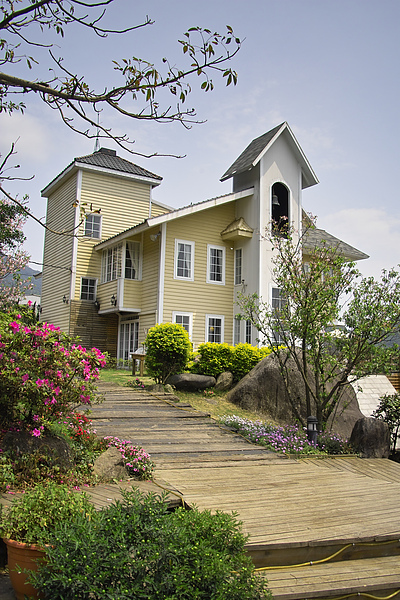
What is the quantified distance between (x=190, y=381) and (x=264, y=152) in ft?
33.6

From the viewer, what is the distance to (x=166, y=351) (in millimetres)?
12828

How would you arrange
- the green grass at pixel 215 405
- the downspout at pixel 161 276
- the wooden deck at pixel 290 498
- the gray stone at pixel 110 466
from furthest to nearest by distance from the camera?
the downspout at pixel 161 276 < the green grass at pixel 215 405 < the gray stone at pixel 110 466 < the wooden deck at pixel 290 498

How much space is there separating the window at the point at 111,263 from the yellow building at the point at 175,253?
42 millimetres

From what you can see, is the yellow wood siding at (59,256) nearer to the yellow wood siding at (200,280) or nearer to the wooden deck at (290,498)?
the yellow wood siding at (200,280)

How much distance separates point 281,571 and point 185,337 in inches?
357

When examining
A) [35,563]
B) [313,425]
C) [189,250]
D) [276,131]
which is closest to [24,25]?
[35,563]

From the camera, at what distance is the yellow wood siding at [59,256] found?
69.3ft

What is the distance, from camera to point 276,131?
64.0 ft

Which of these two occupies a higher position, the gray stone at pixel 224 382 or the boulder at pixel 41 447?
the gray stone at pixel 224 382

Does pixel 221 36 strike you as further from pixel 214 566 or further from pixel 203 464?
pixel 203 464

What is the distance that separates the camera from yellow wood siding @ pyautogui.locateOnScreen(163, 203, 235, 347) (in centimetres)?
1847

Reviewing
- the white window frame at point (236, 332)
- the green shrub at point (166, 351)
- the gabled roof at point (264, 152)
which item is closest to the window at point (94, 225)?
the gabled roof at point (264, 152)

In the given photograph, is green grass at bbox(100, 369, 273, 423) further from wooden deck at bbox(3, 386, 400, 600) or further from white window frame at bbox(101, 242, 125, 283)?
white window frame at bbox(101, 242, 125, 283)

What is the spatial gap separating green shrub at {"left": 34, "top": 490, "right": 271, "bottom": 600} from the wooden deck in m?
0.43
